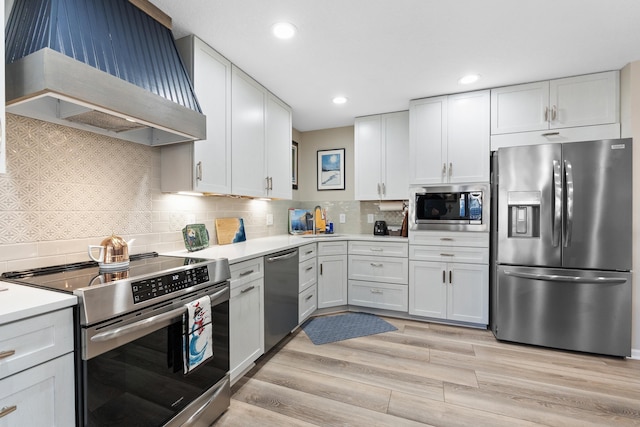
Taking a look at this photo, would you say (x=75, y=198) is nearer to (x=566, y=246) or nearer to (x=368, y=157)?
(x=368, y=157)

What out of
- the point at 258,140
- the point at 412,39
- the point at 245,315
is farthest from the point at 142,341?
the point at 412,39

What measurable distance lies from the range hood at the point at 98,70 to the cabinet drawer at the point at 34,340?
0.85 m

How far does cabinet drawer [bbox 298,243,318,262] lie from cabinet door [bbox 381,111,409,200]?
1118 millimetres

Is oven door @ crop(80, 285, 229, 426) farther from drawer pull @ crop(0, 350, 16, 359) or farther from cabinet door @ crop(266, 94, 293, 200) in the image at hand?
cabinet door @ crop(266, 94, 293, 200)

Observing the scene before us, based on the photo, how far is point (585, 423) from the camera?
1.66 metres

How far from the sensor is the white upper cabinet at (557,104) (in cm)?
253

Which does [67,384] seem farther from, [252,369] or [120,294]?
[252,369]

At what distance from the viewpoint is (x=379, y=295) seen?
3.34m

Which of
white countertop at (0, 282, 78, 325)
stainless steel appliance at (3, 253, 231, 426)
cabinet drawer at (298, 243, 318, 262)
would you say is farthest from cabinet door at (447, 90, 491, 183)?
white countertop at (0, 282, 78, 325)

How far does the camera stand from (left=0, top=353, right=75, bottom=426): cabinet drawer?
2.93ft

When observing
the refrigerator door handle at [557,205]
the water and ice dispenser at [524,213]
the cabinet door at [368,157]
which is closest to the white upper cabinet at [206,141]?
the cabinet door at [368,157]

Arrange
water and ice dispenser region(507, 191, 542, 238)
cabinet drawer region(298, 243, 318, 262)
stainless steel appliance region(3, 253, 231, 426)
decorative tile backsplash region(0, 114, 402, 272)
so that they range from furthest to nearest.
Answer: cabinet drawer region(298, 243, 318, 262) < water and ice dispenser region(507, 191, 542, 238) < decorative tile backsplash region(0, 114, 402, 272) < stainless steel appliance region(3, 253, 231, 426)

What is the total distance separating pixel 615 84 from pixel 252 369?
3895mm

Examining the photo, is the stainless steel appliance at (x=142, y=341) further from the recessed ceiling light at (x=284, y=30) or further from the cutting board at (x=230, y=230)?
the recessed ceiling light at (x=284, y=30)
